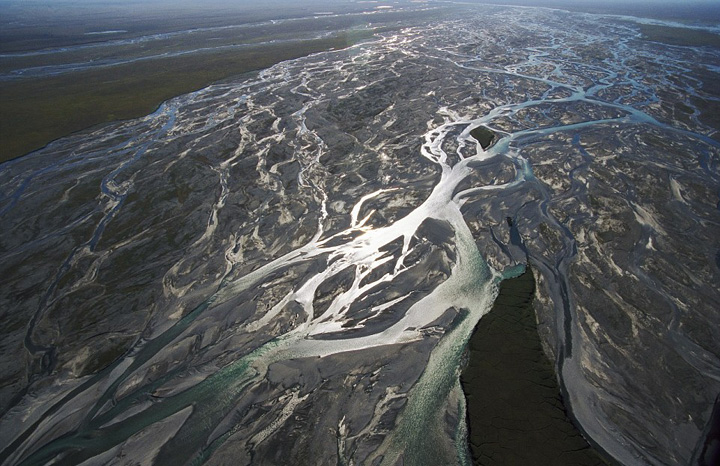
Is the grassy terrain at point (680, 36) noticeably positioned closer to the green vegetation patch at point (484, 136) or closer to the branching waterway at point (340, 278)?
the branching waterway at point (340, 278)

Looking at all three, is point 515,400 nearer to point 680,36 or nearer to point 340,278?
point 340,278

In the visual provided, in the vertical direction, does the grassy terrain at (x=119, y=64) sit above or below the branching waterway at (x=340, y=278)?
above

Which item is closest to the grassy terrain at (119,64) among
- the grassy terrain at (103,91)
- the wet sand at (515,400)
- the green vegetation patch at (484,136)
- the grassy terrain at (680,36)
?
the grassy terrain at (103,91)

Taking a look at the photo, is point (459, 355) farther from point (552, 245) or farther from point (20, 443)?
point (20, 443)

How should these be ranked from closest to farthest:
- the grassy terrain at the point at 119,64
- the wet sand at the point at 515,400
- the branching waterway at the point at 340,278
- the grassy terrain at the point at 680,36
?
1. the wet sand at the point at 515,400
2. the branching waterway at the point at 340,278
3. the grassy terrain at the point at 119,64
4. the grassy terrain at the point at 680,36

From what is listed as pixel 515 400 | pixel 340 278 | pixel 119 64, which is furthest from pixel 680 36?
pixel 119 64

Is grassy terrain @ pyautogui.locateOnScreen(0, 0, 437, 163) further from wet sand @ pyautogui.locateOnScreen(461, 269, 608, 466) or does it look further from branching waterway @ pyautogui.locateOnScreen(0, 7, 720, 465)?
wet sand @ pyautogui.locateOnScreen(461, 269, 608, 466)

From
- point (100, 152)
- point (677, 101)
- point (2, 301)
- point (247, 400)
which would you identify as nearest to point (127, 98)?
point (100, 152)
